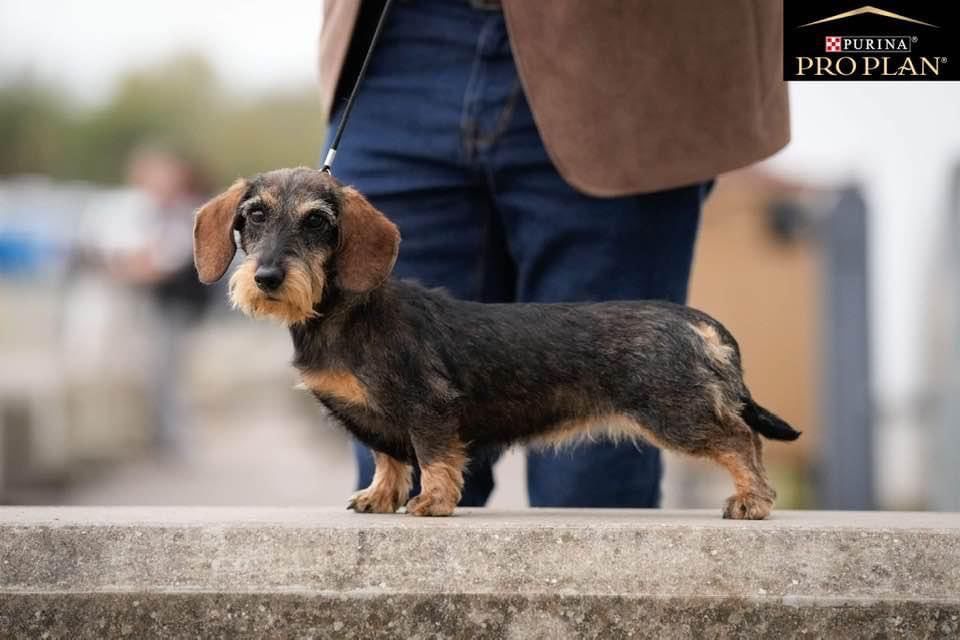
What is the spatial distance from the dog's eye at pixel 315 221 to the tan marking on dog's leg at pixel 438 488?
721 millimetres

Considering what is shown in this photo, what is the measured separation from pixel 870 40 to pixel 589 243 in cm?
112

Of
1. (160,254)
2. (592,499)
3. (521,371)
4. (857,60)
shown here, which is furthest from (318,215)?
(160,254)

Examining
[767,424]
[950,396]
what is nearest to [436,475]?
[767,424]

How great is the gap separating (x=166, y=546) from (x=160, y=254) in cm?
1220

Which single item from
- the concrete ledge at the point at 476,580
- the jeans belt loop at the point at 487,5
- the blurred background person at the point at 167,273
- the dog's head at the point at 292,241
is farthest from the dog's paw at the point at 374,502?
the blurred background person at the point at 167,273

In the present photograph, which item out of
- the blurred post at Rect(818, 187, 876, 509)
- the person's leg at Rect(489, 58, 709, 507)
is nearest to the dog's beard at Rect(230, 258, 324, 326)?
the person's leg at Rect(489, 58, 709, 507)

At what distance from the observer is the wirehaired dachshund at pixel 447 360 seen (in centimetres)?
429

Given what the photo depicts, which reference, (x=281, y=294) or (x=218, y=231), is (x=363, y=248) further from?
(x=218, y=231)

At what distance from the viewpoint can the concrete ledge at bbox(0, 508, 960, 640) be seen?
3986 mm

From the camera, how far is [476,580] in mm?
4016

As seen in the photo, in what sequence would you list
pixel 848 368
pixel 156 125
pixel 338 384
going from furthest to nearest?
pixel 156 125, pixel 848 368, pixel 338 384

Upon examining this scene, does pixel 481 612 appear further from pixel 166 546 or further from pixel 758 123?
pixel 758 123

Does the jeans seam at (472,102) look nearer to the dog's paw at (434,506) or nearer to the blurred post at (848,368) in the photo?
the dog's paw at (434,506)

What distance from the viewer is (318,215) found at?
168 inches
